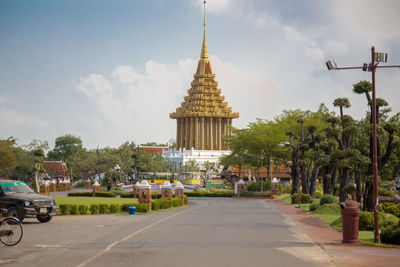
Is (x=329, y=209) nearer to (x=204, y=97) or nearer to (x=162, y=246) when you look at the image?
(x=162, y=246)

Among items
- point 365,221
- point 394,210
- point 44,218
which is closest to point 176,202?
point 394,210

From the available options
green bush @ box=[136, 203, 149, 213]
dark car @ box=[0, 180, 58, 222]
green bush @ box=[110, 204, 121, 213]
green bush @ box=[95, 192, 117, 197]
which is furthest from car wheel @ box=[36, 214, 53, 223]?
green bush @ box=[95, 192, 117, 197]

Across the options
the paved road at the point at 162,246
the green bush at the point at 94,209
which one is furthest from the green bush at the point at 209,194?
the paved road at the point at 162,246

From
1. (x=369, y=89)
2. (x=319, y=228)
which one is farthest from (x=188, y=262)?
(x=369, y=89)

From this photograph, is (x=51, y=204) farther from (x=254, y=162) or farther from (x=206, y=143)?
(x=206, y=143)

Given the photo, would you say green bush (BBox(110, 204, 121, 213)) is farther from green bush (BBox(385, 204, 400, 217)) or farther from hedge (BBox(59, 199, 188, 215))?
green bush (BBox(385, 204, 400, 217))

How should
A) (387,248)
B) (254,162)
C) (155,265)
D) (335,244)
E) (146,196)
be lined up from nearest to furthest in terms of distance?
1. (155,265)
2. (387,248)
3. (335,244)
4. (146,196)
5. (254,162)

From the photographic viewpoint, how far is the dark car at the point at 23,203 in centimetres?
2330

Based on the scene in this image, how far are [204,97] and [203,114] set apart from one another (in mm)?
4035

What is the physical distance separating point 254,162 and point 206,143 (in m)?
42.6

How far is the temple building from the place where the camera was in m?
122

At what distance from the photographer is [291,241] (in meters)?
18.2

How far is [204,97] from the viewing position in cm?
12338

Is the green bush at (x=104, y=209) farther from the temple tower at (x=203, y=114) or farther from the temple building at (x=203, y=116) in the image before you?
the temple tower at (x=203, y=114)
